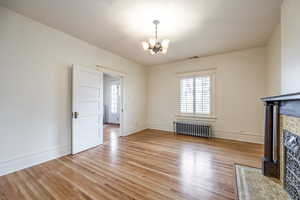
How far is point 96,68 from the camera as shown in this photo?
3.99 metres

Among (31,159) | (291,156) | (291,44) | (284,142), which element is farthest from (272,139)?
(31,159)

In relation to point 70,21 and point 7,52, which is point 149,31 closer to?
point 70,21

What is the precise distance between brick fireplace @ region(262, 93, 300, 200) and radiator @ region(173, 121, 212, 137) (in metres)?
2.44

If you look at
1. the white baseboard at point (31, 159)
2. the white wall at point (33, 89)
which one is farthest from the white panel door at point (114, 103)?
the white baseboard at point (31, 159)

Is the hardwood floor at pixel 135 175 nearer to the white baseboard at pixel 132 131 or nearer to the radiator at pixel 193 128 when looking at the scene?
the radiator at pixel 193 128

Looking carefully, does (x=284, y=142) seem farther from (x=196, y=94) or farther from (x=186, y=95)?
(x=186, y=95)

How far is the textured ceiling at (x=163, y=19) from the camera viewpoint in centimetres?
227

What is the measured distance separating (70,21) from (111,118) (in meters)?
5.72

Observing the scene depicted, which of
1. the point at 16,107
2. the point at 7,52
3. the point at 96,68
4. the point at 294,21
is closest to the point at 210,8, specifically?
the point at 294,21

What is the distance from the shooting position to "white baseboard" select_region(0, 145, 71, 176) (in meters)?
2.36

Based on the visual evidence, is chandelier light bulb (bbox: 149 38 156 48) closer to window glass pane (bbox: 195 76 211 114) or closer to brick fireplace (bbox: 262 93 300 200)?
brick fireplace (bbox: 262 93 300 200)

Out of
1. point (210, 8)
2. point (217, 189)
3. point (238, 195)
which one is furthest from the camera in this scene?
point (210, 8)

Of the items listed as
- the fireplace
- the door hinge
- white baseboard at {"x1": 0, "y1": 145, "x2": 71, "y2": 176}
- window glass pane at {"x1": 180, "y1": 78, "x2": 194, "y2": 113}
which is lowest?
white baseboard at {"x1": 0, "y1": 145, "x2": 71, "y2": 176}

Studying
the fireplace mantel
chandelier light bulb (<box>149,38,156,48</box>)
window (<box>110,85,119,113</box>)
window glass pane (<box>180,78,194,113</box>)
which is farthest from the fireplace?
window (<box>110,85,119,113</box>)
